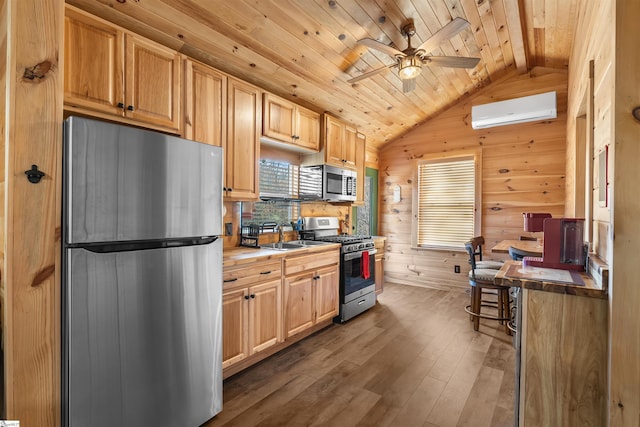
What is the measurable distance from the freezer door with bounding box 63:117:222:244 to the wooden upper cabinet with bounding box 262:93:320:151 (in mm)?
1199

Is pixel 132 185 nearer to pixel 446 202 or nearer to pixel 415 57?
pixel 415 57

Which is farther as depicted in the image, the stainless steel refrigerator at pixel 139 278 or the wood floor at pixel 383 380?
the wood floor at pixel 383 380

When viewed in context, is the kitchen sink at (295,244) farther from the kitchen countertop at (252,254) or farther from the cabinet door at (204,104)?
the cabinet door at (204,104)

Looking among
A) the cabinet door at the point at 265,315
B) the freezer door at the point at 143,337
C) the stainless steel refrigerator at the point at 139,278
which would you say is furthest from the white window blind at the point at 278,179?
the freezer door at the point at 143,337

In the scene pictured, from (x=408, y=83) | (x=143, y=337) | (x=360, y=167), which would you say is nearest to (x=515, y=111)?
(x=408, y=83)

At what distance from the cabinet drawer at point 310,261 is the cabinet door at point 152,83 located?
4.68 feet

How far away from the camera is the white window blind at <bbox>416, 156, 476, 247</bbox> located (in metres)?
4.83

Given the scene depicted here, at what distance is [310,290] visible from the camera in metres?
3.04

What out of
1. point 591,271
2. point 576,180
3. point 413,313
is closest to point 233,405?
point 591,271

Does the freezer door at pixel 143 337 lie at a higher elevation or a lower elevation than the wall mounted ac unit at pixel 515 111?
lower

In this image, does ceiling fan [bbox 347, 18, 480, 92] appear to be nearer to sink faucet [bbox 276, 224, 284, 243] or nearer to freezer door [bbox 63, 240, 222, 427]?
sink faucet [bbox 276, 224, 284, 243]

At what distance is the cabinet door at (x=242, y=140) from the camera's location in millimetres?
2582

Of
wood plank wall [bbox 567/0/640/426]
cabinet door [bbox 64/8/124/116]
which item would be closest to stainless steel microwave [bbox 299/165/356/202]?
cabinet door [bbox 64/8/124/116]

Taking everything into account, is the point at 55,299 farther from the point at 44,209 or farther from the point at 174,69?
the point at 174,69
